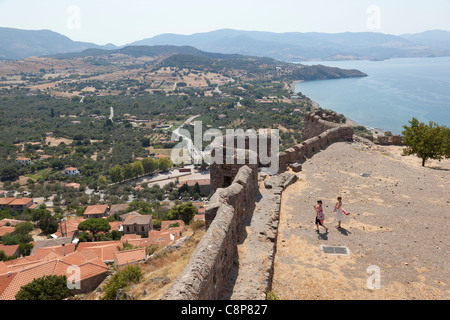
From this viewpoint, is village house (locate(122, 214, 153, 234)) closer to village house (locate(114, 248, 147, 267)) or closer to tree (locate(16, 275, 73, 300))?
village house (locate(114, 248, 147, 267))

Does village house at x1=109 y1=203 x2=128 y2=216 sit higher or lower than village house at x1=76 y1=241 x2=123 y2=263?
lower

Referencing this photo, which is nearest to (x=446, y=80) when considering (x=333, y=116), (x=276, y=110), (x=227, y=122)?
(x=276, y=110)

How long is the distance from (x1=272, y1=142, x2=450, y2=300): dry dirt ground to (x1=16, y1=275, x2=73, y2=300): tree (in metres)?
15.4

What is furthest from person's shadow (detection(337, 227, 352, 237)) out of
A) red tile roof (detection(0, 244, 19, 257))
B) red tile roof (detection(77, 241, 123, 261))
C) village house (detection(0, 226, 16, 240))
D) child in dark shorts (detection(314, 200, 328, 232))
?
village house (detection(0, 226, 16, 240))

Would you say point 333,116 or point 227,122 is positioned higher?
point 333,116

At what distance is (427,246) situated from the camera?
8.77 m

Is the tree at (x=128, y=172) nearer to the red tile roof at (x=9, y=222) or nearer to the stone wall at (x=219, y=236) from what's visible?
the red tile roof at (x=9, y=222)

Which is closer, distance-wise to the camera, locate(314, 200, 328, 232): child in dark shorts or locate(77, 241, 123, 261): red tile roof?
locate(314, 200, 328, 232): child in dark shorts

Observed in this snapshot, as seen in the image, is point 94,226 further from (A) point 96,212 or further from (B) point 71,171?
(B) point 71,171

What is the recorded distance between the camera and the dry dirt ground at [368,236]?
714 cm

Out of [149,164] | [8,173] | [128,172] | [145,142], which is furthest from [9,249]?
[145,142]

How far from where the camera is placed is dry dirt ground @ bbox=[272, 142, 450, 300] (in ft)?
23.4
